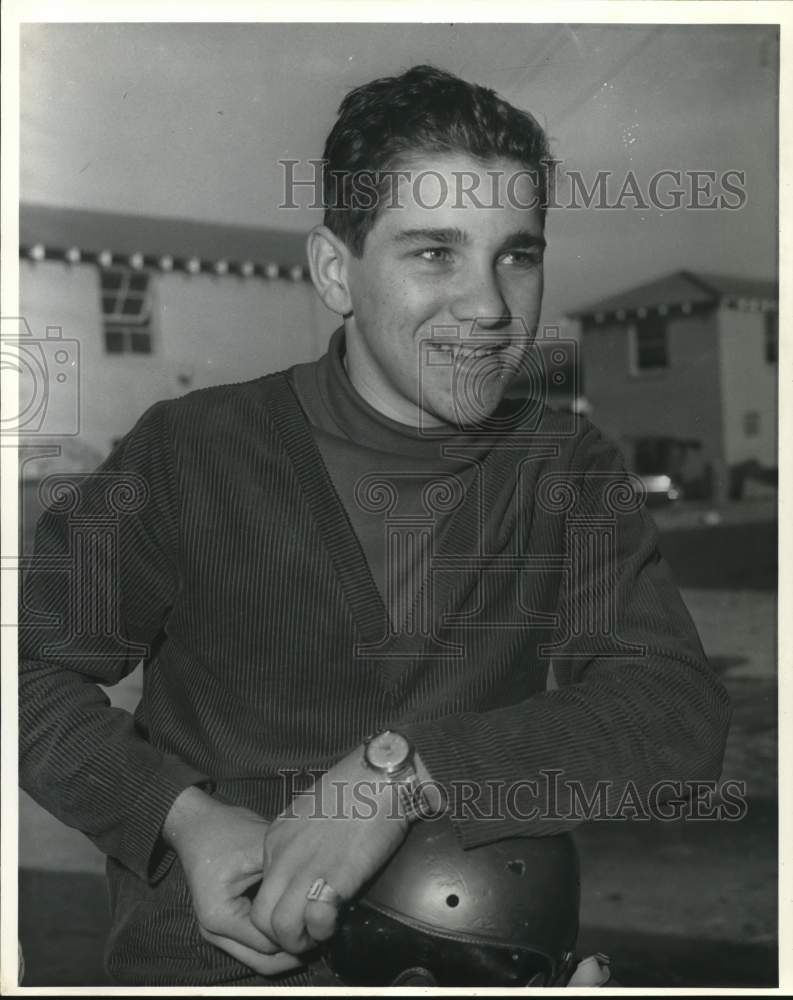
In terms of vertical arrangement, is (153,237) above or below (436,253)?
above

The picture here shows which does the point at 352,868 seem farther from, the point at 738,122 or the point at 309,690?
the point at 738,122

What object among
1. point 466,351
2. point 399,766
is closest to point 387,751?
point 399,766

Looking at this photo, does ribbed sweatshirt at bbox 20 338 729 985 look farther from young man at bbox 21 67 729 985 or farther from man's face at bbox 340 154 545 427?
man's face at bbox 340 154 545 427

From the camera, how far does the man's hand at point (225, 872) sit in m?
1.77

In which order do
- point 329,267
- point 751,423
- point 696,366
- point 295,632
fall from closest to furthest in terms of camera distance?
1. point 295,632
2. point 329,267
3. point 751,423
4. point 696,366

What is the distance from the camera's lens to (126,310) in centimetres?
328

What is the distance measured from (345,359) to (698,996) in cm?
142

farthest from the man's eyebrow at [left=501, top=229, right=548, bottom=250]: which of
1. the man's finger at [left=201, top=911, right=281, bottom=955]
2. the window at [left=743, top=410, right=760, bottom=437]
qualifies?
the man's finger at [left=201, top=911, right=281, bottom=955]

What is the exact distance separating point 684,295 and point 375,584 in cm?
168

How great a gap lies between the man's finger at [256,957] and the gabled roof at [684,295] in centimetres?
166

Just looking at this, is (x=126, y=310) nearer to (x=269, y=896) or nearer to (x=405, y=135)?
(x=405, y=135)

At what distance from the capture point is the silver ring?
1.69 m

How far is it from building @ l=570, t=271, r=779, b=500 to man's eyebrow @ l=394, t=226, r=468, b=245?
750mm

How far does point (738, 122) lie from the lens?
2449mm
